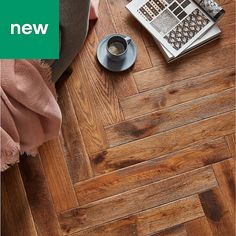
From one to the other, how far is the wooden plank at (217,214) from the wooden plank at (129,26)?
0.46m

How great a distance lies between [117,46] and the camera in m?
1.40

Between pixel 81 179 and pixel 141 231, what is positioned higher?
pixel 81 179

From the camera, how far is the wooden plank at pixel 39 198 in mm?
1305

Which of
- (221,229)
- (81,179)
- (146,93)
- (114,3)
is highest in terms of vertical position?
(114,3)

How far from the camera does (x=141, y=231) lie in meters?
1.33

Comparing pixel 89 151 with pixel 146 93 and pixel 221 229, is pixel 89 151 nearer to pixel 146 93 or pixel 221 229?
pixel 146 93

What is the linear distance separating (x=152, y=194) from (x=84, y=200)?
0.69 feet

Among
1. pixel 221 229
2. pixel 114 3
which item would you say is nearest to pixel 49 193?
pixel 221 229

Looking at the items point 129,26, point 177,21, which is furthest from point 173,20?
point 129,26

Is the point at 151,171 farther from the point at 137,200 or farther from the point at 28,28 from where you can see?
the point at 28,28

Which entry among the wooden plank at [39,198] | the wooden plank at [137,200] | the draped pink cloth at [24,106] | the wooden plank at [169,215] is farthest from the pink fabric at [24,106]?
the wooden plank at [169,215]

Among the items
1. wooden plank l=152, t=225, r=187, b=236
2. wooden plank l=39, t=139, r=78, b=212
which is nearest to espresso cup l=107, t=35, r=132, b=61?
wooden plank l=39, t=139, r=78, b=212

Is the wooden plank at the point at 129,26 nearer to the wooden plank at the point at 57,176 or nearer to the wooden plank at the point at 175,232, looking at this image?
the wooden plank at the point at 57,176

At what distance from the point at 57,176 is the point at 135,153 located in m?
0.25
